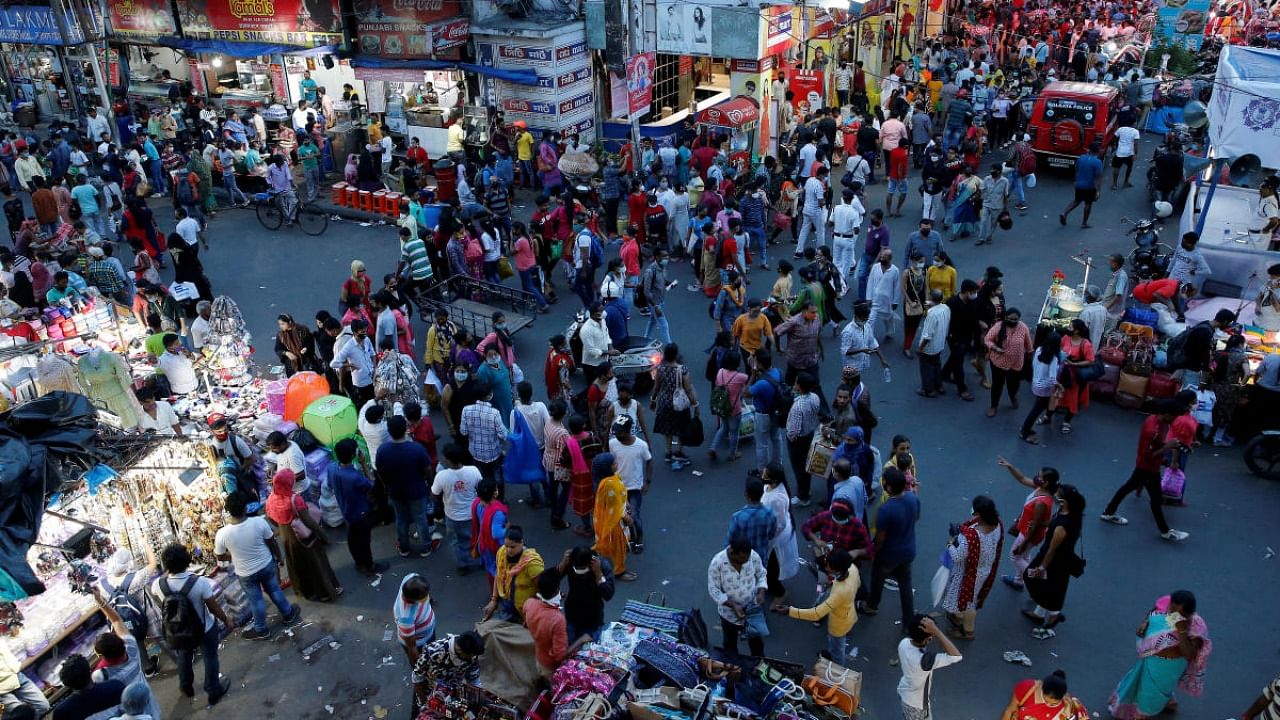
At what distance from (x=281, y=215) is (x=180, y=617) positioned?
1247 cm

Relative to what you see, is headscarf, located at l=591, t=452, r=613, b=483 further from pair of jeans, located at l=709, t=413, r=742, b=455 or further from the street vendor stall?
the street vendor stall

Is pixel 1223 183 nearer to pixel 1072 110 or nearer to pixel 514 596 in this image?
pixel 1072 110

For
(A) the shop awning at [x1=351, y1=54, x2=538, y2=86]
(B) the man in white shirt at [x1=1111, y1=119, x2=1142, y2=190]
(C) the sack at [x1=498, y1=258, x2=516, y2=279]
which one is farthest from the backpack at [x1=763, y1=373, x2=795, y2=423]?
(B) the man in white shirt at [x1=1111, y1=119, x2=1142, y2=190]

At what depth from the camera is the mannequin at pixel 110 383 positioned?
9.83 meters

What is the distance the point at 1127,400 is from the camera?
37.3 ft

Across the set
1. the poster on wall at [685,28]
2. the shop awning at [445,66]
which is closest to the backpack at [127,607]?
the shop awning at [445,66]

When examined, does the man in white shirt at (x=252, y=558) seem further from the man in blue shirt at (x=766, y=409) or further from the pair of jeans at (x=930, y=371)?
the pair of jeans at (x=930, y=371)

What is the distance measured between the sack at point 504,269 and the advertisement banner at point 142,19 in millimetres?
13693

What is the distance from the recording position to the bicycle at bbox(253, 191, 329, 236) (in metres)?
18.1

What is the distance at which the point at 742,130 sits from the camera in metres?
19.4

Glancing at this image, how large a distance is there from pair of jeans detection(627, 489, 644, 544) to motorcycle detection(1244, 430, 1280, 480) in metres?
6.52

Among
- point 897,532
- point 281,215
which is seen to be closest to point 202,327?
point 281,215

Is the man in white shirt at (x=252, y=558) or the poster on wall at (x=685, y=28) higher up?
the poster on wall at (x=685, y=28)

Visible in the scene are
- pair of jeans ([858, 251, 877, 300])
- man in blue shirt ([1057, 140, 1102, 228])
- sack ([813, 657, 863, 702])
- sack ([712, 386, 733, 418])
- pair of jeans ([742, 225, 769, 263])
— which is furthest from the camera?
man in blue shirt ([1057, 140, 1102, 228])
